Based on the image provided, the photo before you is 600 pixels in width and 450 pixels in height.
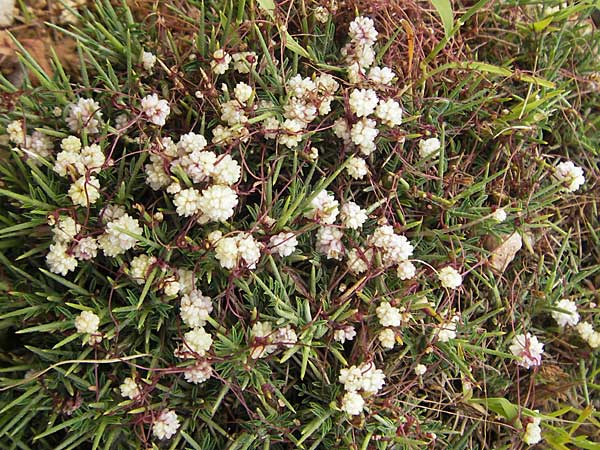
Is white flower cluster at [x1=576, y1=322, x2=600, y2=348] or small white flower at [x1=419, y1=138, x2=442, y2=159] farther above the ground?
small white flower at [x1=419, y1=138, x2=442, y2=159]

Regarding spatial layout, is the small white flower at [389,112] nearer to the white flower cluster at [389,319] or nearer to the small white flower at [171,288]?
the white flower cluster at [389,319]

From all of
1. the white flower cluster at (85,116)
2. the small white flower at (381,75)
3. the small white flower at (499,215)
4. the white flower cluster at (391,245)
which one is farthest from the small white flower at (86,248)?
the small white flower at (499,215)

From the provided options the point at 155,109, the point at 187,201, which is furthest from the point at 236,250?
the point at 155,109

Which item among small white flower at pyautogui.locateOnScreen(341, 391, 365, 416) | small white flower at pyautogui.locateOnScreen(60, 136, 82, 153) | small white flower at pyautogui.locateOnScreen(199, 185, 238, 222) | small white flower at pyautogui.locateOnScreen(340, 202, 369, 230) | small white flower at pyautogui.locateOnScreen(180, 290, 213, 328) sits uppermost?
small white flower at pyautogui.locateOnScreen(60, 136, 82, 153)

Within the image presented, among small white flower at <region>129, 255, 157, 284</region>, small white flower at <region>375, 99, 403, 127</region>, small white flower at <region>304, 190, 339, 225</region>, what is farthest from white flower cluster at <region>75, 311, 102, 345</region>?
small white flower at <region>375, 99, 403, 127</region>

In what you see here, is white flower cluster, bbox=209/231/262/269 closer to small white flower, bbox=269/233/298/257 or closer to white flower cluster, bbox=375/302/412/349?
small white flower, bbox=269/233/298/257

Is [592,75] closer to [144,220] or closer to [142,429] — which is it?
[144,220]

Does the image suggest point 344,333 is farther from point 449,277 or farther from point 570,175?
point 570,175
